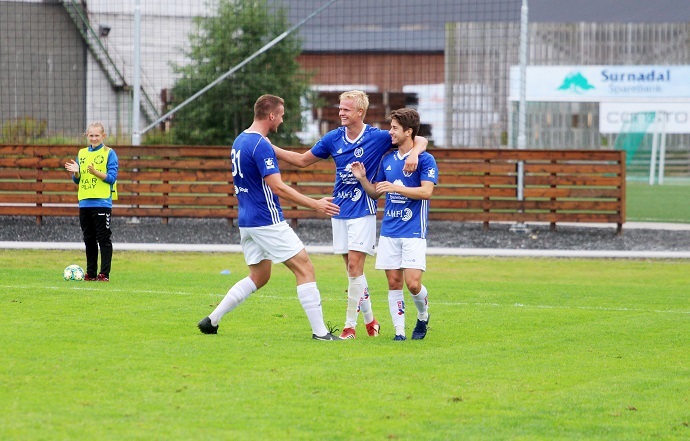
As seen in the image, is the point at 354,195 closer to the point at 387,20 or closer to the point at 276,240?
the point at 276,240

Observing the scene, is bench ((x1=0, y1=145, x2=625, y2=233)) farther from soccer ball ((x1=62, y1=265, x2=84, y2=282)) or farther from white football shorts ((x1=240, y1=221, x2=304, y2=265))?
white football shorts ((x1=240, y1=221, x2=304, y2=265))

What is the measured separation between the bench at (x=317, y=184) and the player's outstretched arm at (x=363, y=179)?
11.8 metres

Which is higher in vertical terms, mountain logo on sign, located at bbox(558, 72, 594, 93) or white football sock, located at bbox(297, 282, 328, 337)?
mountain logo on sign, located at bbox(558, 72, 594, 93)

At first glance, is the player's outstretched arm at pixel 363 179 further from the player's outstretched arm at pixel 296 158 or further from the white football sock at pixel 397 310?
the white football sock at pixel 397 310

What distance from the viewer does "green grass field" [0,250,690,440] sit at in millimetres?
6074

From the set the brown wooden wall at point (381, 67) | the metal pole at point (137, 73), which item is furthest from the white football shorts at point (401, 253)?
the brown wooden wall at point (381, 67)

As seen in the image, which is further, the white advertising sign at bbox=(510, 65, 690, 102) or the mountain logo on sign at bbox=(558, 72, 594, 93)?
the mountain logo on sign at bbox=(558, 72, 594, 93)

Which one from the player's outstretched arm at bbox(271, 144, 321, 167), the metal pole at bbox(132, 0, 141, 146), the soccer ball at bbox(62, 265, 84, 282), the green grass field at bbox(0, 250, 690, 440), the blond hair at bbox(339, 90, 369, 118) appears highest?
the metal pole at bbox(132, 0, 141, 146)

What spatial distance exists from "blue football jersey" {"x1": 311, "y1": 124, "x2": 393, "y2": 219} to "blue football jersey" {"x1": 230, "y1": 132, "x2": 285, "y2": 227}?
0.61 m

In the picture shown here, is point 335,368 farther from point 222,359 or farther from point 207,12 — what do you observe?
point 207,12

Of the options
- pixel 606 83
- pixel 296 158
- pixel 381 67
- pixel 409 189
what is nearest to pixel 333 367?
pixel 409 189

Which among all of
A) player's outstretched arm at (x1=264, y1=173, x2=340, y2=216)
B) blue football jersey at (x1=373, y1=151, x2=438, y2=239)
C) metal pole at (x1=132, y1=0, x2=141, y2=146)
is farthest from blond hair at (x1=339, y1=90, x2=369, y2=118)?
metal pole at (x1=132, y1=0, x2=141, y2=146)

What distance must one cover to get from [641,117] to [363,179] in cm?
4242

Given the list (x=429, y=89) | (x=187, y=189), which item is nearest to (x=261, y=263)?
(x=187, y=189)
